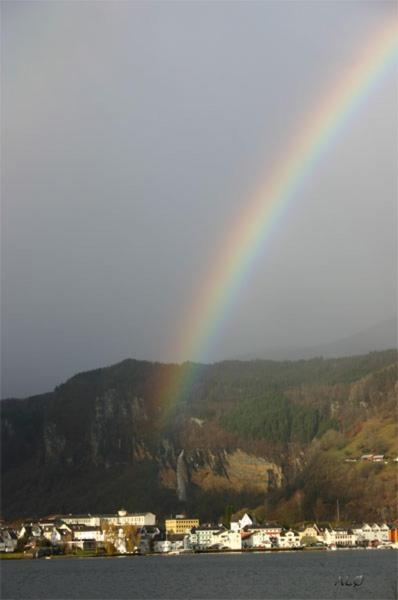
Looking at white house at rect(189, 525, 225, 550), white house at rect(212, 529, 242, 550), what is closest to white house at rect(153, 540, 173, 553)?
white house at rect(189, 525, 225, 550)

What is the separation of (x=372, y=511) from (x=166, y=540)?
95.9 ft

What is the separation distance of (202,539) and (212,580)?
6490 centimetres

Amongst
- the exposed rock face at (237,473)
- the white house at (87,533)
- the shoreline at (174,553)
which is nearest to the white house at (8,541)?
the white house at (87,533)

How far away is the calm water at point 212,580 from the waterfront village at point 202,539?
2842 cm

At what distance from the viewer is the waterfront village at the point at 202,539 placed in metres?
133

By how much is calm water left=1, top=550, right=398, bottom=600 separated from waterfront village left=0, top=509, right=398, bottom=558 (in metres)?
28.4

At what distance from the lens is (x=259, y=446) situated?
649 feet

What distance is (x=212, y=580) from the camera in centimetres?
7556

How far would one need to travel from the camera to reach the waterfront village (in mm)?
133375

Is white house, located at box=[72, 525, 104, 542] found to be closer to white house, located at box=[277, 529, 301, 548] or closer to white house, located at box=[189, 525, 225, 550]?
white house, located at box=[189, 525, 225, 550]

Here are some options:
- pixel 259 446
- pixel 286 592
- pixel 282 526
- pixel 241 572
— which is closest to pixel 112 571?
pixel 241 572

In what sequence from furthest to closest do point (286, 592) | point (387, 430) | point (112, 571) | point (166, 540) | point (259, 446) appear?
point (259, 446)
point (387, 430)
point (166, 540)
point (112, 571)
point (286, 592)

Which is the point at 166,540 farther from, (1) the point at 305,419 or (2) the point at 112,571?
(1) the point at 305,419

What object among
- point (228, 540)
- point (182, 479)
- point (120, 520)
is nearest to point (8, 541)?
point (120, 520)
